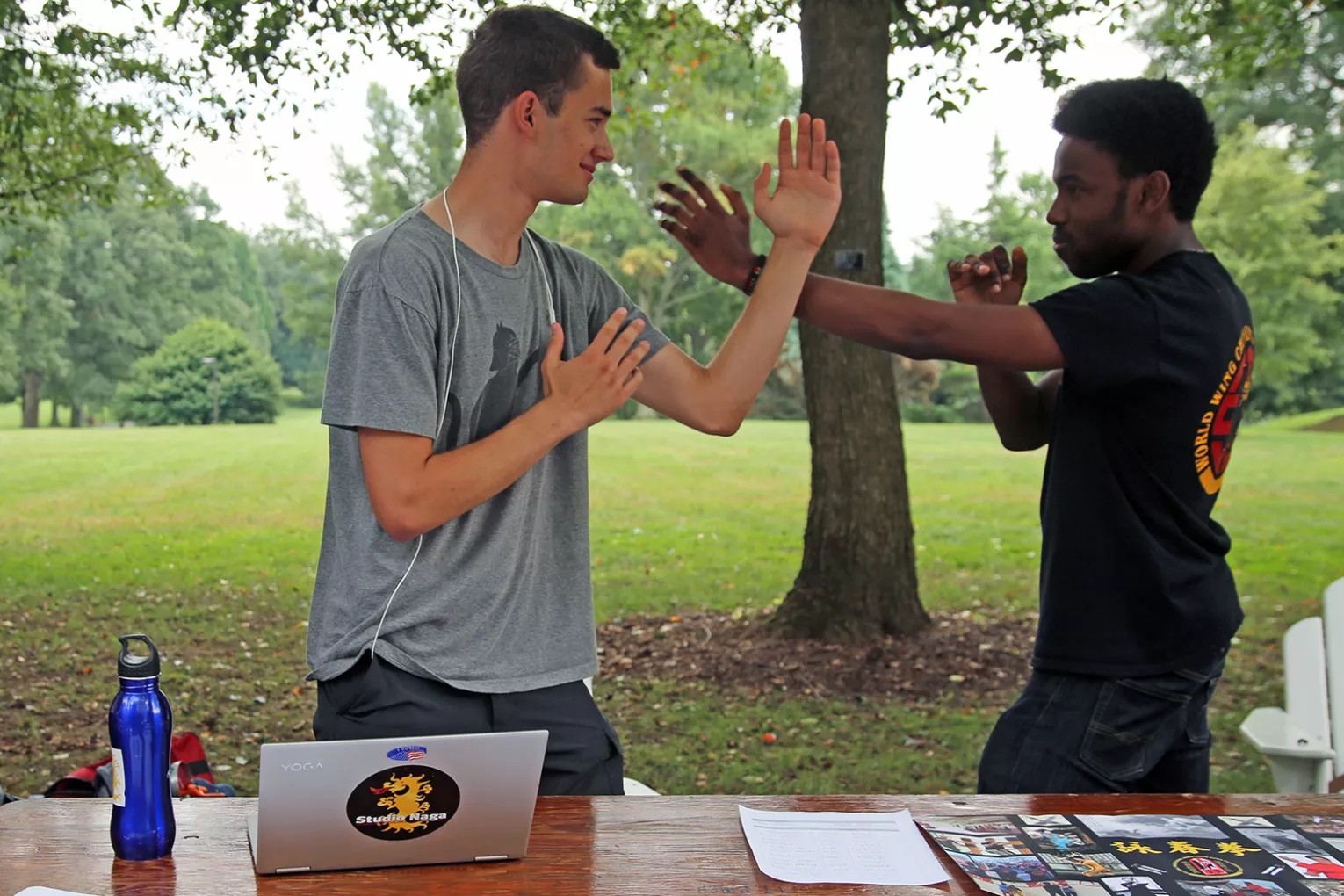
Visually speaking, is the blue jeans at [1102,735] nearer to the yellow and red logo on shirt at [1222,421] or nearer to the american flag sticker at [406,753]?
the yellow and red logo on shirt at [1222,421]

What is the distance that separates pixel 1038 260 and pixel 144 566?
48.0 ft

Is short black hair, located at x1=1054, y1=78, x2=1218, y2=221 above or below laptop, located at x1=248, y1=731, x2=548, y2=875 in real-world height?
above

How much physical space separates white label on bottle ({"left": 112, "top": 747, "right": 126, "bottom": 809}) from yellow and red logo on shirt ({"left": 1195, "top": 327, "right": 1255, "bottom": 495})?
1796mm

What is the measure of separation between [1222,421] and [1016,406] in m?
0.42

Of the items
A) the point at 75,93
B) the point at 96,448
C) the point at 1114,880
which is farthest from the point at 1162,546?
the point at 96,448

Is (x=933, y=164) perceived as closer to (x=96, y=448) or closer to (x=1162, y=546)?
(x=96, y=448)

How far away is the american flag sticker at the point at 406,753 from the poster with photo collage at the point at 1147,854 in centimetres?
74

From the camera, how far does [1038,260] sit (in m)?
19.2

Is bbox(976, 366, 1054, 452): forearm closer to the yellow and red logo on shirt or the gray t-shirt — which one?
the yellow and red logo on shirt

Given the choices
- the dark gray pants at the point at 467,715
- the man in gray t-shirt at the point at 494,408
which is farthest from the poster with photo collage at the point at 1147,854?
the man in gray t-shirt at the point at 494,408

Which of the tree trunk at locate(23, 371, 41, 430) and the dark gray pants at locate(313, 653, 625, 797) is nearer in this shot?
the dark gray pants at locate(313, 653, 625, 797)

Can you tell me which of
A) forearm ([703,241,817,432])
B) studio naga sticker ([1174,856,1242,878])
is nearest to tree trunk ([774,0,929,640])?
forearm ([703,241,817,432])

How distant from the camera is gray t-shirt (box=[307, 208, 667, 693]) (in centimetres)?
188

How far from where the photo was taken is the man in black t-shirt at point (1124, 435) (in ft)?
7.07
